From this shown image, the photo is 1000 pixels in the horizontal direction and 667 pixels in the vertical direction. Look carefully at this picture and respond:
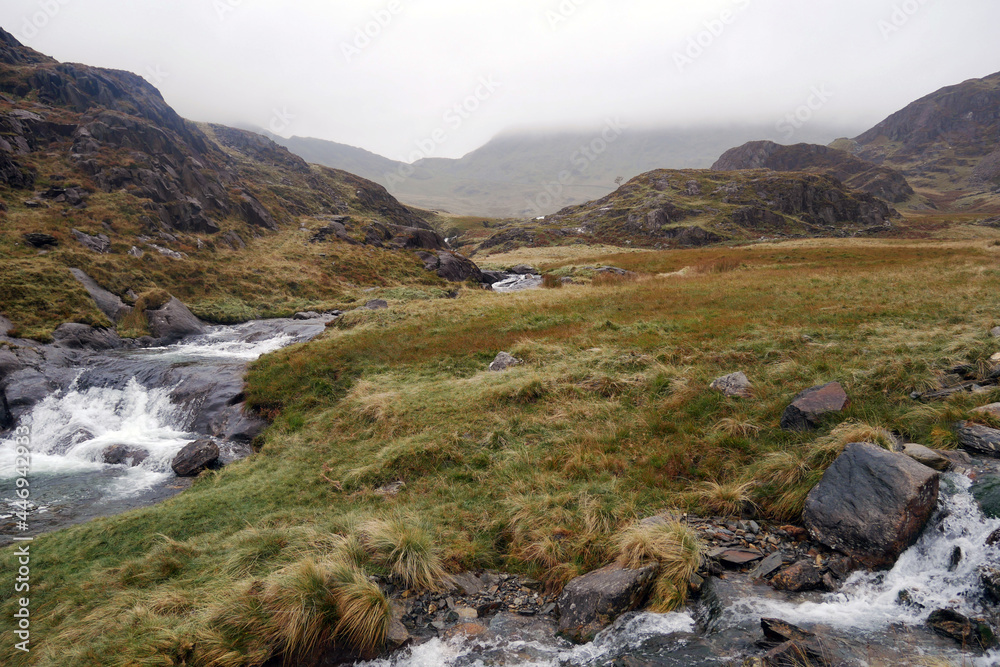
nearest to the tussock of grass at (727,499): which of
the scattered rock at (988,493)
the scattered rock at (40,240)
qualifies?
the scattered rock at (988,493)

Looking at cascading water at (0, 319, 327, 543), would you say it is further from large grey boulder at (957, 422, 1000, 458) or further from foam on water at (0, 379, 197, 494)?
large grey boulder at (957, 422, 1000, 458)

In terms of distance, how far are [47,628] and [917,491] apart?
14.0m

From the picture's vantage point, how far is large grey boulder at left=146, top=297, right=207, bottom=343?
1118 inches

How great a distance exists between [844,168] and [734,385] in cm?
22663

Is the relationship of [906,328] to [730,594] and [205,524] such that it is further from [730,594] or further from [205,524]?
[205,524]

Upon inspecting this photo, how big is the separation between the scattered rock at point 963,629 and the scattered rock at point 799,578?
1.12 metres

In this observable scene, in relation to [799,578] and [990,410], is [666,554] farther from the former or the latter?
[990,410]

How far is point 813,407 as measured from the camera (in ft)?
32.5

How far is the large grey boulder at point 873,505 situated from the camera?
6.21 m

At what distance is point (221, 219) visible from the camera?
180 feet

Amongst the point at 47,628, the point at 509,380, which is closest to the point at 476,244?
the point at 509,380

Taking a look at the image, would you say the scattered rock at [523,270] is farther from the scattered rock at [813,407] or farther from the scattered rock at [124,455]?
the scattered rock at [813,407]

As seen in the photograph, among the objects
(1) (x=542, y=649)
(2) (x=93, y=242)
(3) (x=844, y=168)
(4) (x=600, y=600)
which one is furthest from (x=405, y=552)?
(3) (x=844, y=168)

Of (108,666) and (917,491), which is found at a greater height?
(917,491)
